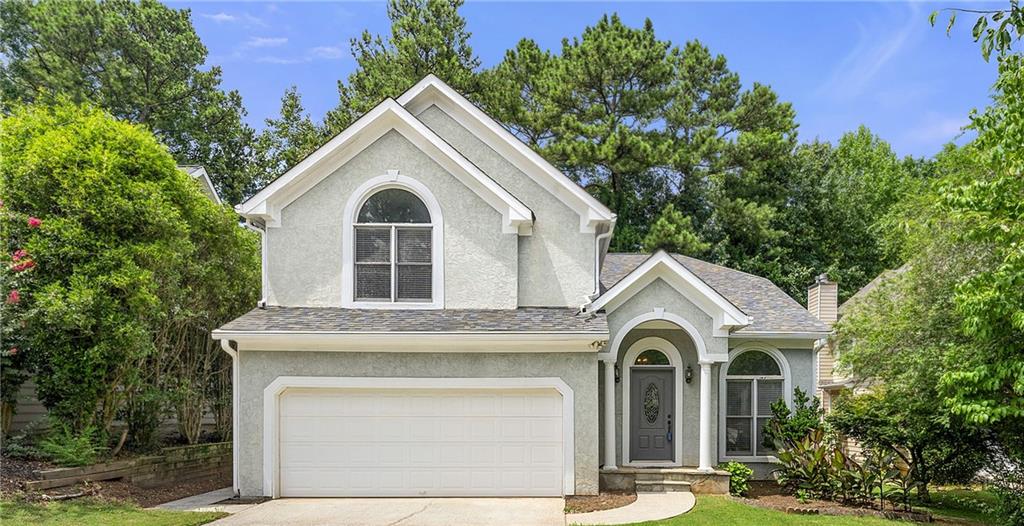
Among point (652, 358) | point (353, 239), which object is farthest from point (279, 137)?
point (652, 358)

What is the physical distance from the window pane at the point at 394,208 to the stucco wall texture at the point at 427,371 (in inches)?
107

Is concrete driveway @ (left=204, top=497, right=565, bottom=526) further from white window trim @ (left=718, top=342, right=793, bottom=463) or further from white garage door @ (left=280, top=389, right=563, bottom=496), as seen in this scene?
white window trim @ (left=718, top=342, right=793, bottom=463)

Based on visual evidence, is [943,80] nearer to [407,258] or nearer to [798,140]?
[407,258]

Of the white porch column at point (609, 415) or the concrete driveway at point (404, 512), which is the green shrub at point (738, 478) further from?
the concrete driveway at point (404, 512)

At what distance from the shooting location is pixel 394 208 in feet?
40.7

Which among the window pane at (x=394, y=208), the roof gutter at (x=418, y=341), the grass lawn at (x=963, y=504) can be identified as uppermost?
the window pane at (x=394, y=208)

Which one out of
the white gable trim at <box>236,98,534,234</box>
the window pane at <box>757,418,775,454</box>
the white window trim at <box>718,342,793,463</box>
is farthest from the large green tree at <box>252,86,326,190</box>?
the window pane at <box>757,418,775,454</box>

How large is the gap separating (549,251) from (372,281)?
3.56m

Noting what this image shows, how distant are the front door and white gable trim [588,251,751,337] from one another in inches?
68.2

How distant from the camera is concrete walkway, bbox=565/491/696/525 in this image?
972 centimetres

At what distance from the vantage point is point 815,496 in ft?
38.8

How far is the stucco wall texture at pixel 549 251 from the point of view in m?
12.6

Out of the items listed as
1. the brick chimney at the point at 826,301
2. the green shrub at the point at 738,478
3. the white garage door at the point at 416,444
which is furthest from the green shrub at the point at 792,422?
the brick chimney at the point at 826,301

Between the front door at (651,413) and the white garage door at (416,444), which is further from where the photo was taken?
the front door at (651,413)
